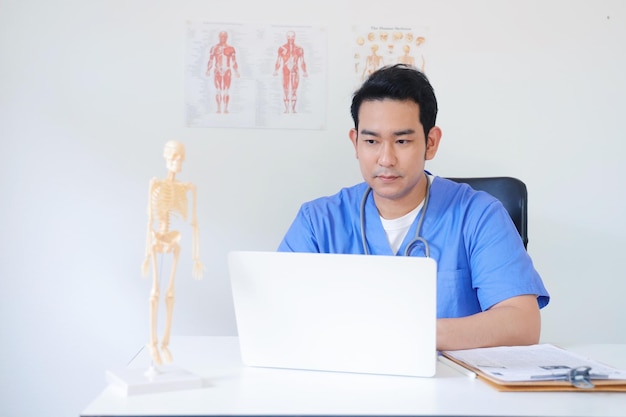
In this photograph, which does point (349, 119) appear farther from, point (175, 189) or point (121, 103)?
point (175, 189)

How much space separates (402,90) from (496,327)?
66cm

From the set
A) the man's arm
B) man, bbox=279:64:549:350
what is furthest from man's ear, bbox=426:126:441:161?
the man's arm

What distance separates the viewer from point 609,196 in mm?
2555

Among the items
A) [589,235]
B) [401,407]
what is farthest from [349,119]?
[401,407]

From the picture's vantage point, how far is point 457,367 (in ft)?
4.17

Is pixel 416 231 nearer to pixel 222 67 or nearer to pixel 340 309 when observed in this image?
pixel 340 309

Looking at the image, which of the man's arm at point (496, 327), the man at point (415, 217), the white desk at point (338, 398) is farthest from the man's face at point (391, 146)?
the white desk at point (338, 398)

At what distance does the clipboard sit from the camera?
1.14 m

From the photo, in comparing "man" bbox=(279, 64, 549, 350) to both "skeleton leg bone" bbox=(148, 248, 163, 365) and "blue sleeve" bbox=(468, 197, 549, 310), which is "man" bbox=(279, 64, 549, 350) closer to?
"blue sleeve" bbox=(468, 197, 549, 310)

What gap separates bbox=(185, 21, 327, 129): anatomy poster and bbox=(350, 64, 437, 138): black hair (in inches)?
23.2

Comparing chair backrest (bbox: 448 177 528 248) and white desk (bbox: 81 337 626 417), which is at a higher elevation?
chair backrest (bbox: 448 177 528 248)

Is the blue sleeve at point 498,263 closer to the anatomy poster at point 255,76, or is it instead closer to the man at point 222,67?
the anatomy poster at point 255,76

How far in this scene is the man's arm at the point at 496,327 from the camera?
143cm

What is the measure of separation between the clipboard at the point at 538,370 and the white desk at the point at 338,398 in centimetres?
2
